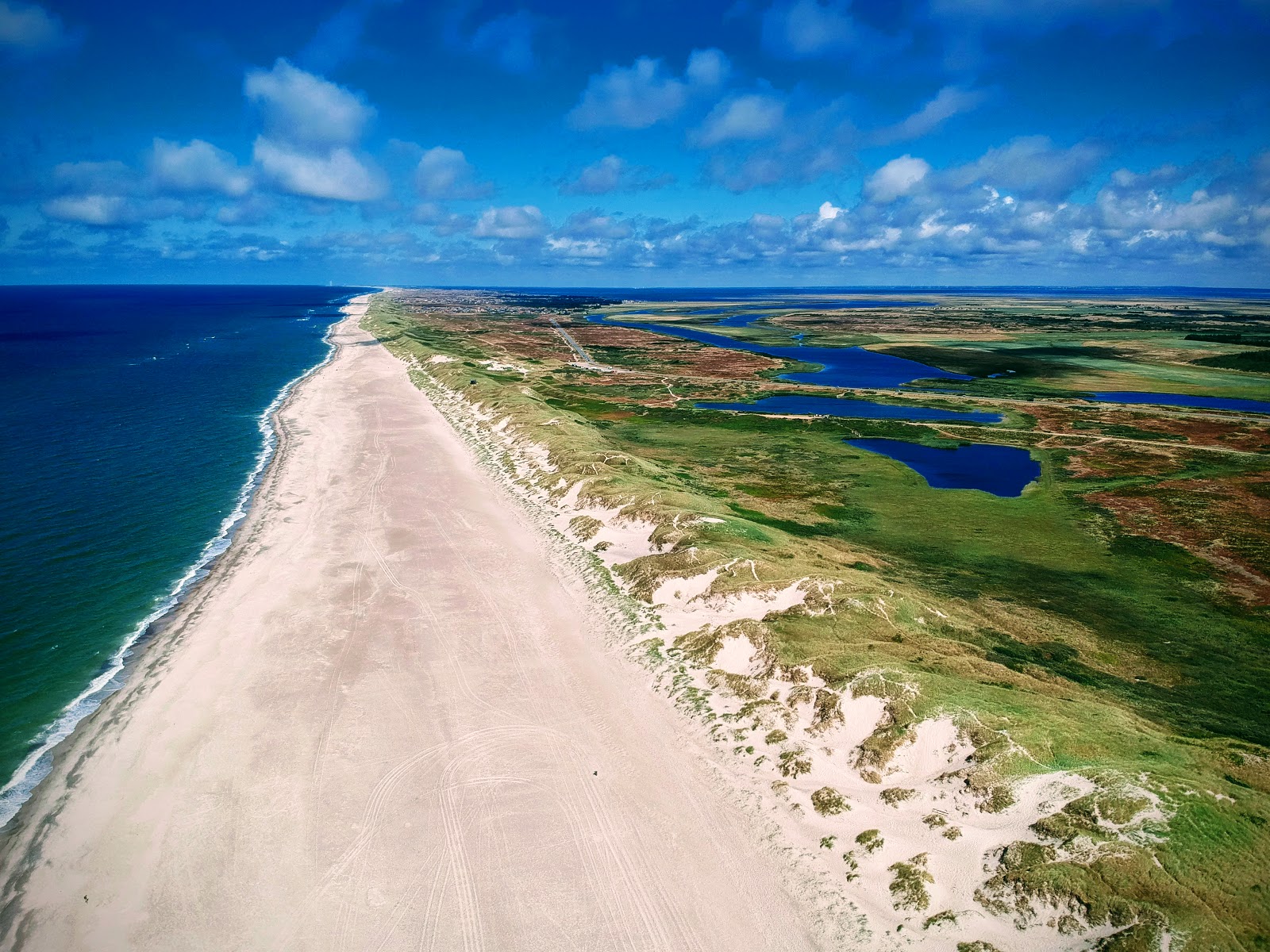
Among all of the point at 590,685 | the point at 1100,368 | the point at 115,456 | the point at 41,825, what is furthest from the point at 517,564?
the point at 1100,368

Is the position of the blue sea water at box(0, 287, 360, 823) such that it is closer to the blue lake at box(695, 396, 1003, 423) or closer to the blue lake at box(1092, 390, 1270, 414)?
the blue lake at box(695, 396, 1003, 423)

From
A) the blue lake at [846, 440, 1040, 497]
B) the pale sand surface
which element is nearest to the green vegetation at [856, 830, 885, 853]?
the pale sand surface

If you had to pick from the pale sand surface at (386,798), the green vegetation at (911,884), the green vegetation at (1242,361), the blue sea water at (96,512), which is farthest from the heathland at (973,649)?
the green vegetation at (1242,361)

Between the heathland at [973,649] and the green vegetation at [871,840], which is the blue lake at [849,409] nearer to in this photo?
the heathland at [973,649]

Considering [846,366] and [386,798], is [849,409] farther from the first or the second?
[386,798]

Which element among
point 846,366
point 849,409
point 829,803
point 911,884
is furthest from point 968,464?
point 846,366

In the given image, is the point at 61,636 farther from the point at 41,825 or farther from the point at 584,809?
the point at 584,809

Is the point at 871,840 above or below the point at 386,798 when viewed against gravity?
above
